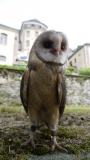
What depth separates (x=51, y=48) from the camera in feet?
5.21

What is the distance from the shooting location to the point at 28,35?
36.5 metres

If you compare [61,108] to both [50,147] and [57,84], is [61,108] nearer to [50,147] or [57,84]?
[57,84]

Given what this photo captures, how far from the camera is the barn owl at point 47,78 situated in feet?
5.13

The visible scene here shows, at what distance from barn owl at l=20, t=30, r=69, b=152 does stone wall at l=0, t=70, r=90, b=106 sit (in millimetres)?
6630

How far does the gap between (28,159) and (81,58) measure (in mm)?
27298

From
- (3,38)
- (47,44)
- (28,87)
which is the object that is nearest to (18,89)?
(28,87)

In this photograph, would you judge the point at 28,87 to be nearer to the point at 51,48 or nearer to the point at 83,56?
the point at 51,48

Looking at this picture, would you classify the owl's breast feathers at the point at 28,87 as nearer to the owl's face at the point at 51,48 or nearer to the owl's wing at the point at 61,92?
the owl's wing at the point at 61,92

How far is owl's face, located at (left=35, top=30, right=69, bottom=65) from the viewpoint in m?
1.56

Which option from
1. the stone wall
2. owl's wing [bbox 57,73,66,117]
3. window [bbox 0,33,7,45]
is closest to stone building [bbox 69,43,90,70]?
window [bbox 0,33,7,45]

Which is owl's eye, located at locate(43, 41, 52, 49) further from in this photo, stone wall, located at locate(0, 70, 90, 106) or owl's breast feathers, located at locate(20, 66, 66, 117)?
stone wall, located at locate(0, 70, 90, 106)

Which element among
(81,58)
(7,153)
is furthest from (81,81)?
(81,58)

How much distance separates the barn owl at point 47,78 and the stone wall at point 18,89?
663cm

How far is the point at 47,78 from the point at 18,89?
7367 mm
